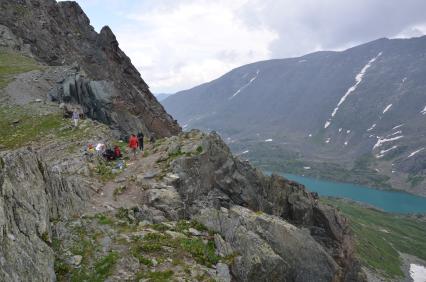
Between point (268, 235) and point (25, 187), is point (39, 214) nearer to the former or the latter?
point (25, 187)

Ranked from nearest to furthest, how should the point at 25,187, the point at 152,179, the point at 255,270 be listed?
the point at 25,187 → the point at 255,270 → the point at 152,179

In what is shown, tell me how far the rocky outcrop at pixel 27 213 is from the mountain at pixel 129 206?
62 mm

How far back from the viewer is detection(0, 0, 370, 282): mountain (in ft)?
61.7

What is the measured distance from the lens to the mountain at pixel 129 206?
1880cm

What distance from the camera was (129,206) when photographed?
27438 millimetres

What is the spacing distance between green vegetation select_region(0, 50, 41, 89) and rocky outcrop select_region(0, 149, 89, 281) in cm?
3889

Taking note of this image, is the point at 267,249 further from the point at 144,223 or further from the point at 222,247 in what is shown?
the point at 144,223

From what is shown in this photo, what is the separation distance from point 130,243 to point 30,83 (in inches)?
1680

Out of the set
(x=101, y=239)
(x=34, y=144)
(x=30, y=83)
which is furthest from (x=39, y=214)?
(x=30, y=83)

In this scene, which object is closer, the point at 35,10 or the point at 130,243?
the point at 130,243

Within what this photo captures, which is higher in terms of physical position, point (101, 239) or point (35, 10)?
point (35, 10)

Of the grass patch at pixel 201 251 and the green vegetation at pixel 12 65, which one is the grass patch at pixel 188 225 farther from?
the green vegetation at pixel 12 65

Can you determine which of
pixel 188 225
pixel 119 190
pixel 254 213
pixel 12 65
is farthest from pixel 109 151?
pixel 12 65

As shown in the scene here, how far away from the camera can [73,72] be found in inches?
2367
